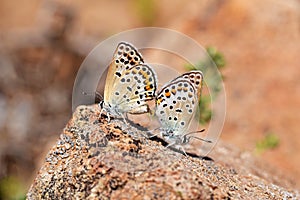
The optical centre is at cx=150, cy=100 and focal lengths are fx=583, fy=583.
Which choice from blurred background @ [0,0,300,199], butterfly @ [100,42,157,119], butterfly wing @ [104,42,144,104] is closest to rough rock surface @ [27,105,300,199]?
butterfly @ [100,42,157,119]

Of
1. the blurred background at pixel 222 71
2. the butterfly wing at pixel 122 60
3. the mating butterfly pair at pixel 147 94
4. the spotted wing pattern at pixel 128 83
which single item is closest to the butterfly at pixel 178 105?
the mating butterfly pair at pixel 147 94

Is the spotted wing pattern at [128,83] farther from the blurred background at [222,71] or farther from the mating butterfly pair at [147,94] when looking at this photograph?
the blurred background at [222,71]

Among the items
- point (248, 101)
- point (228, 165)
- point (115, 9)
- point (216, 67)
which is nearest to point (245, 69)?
point (248, 101)

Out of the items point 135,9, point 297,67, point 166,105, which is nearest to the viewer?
point 166,105

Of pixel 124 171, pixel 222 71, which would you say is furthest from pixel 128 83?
pixel 222 71

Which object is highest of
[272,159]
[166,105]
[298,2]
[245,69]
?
[298,2]

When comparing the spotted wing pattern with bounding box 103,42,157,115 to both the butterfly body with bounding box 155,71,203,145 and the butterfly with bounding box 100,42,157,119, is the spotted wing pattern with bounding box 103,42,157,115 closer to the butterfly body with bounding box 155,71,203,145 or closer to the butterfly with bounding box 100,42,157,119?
the butterfly with bounding box 100,42,157,119

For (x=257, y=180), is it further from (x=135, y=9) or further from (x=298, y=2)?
(x=135, y=9)

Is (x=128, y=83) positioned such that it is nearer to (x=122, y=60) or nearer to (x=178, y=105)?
(x=122, y=60)
